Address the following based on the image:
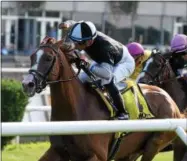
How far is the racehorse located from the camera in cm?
734

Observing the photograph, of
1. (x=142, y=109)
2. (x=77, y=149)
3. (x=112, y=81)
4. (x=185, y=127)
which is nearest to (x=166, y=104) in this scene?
(x=142, y=109)

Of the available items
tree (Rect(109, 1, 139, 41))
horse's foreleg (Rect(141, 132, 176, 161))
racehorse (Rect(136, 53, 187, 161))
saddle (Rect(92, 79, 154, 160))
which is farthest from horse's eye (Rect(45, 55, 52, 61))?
tree (Rect(109, 1, 139, 41))

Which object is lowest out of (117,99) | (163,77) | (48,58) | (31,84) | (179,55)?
(163,77)

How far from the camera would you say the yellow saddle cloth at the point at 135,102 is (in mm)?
5793

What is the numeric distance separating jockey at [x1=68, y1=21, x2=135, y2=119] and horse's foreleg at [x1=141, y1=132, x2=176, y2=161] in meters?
0.71

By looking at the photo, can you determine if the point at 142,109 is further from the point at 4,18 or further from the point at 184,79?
the point at 4,18

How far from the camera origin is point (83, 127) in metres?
3.21

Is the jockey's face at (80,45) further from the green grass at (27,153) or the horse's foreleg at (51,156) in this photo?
the green grass at (27,153)

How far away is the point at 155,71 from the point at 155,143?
1.36 meters

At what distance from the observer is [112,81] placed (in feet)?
18.4

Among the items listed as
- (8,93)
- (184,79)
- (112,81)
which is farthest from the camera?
(8,93)

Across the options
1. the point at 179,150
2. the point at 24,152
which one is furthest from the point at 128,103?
the point at 24,152

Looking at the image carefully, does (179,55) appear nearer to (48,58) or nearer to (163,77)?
(163,77)

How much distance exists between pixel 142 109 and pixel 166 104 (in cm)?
48
